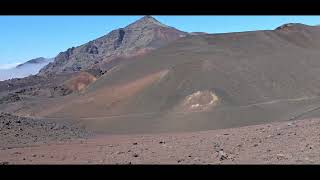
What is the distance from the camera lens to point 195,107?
4266 centimetres

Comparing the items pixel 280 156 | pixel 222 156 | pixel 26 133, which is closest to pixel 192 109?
pixel 26 133

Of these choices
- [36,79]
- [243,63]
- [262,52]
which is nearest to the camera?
[243,63]

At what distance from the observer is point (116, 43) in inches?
5458

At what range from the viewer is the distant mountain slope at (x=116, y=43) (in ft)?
404

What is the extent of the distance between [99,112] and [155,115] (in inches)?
336
